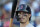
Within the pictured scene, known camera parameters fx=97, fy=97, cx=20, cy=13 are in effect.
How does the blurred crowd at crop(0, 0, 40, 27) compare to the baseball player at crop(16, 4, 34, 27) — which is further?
the blurred crowd at crop(0, 0, 40, 27)

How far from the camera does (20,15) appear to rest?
2.39 feet

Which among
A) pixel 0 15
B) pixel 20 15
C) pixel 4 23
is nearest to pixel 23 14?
pixel 20 15

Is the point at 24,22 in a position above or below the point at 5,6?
below

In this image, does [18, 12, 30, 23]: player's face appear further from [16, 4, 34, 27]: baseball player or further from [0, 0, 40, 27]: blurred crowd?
[0, 0, 40, 27]: blurred crowd

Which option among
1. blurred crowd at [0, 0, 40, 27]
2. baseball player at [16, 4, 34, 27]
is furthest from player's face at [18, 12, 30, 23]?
blurred crowd at [0, 0, 40, 27]

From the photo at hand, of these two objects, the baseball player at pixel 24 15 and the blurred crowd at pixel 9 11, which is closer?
the baseball player at pixel 24 15

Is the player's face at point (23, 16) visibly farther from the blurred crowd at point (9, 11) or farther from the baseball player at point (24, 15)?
the blurred crowd at point (9, 11)

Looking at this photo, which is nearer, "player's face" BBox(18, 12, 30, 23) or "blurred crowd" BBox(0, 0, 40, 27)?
"player's face" BBox(18, 12, 30, 23)

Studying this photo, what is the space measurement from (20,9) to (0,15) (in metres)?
0.50

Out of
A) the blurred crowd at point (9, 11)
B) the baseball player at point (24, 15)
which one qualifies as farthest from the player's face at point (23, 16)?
the blurred crowd at point (9, 11)

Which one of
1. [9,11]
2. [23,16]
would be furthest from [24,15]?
[9,11]

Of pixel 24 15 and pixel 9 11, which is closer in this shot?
pixel 24 15

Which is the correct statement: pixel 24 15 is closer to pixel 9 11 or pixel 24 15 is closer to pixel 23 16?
pixel 23 16

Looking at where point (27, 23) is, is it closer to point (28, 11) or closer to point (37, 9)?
point (28, 11)
